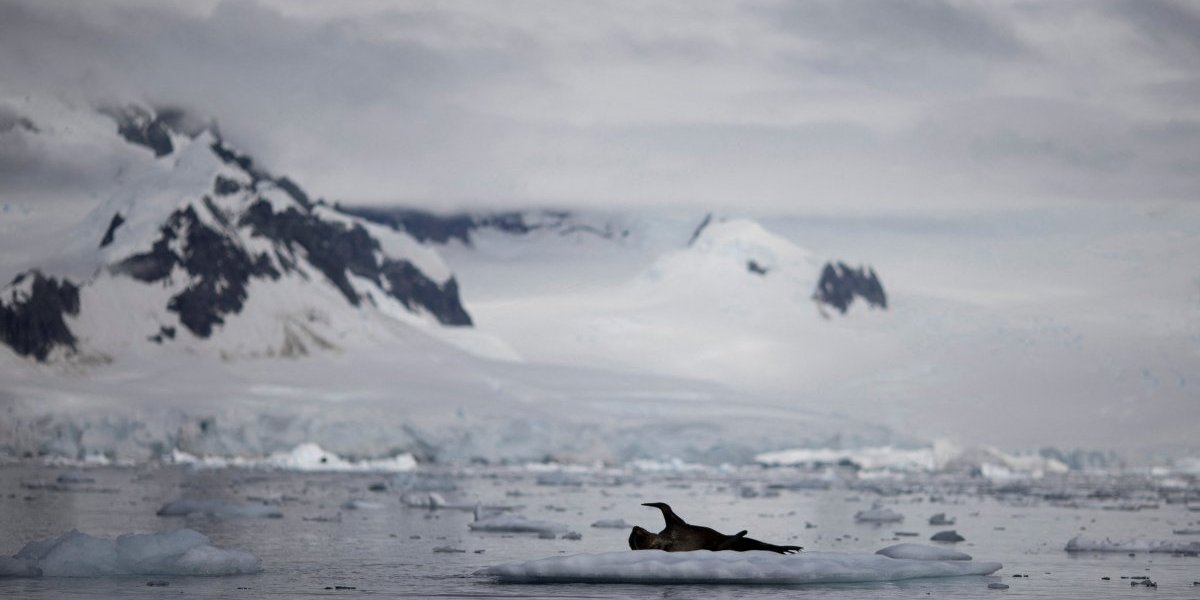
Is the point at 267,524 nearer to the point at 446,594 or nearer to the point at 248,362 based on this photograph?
the point at 446,594

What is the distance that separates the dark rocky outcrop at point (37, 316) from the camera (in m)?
166

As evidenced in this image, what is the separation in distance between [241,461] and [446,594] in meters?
87.6

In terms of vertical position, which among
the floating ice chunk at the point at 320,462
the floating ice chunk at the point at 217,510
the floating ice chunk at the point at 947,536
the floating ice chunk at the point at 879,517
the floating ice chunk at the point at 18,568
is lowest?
the floating ice chunk at the point at 18,568

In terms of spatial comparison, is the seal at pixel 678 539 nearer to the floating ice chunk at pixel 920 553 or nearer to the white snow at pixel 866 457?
the floating ice chunk at pixel 920 553

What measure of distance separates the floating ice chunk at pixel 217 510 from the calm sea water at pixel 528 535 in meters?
0.57

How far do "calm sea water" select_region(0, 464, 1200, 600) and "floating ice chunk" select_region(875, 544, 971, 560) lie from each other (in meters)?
0.93

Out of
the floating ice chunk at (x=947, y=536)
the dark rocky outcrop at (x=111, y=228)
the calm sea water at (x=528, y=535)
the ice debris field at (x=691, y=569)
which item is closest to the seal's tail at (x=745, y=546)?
the ice debris field at (x=691, y=569)

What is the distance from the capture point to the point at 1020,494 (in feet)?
213

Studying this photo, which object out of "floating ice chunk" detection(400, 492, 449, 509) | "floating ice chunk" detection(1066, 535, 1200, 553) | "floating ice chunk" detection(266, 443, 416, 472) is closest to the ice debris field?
"floating ice chunk" detection(1066, 535, 1200, 553)

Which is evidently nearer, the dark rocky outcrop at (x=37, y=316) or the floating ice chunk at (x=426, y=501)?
the floating ice chunk at (x=426, y=501)

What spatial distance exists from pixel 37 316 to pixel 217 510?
141732 mm

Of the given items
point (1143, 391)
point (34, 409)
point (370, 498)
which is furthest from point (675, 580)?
point (1143, 391)

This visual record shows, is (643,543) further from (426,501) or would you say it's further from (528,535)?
(426,501)

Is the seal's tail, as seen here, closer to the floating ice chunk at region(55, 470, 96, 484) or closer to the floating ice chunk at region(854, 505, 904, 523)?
the floating ice chunk at region(854, 505, 904, 523)
